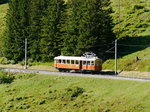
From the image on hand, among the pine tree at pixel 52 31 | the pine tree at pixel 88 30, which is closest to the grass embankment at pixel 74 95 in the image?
the pine tree at pixel 88 30

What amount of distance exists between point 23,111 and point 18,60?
32325mm

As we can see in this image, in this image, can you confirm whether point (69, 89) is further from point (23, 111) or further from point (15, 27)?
point (15, 27)

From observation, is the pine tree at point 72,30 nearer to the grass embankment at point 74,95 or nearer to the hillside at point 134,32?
the hillside at point 134,32

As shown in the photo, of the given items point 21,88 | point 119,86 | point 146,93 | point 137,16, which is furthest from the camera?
point 137,16

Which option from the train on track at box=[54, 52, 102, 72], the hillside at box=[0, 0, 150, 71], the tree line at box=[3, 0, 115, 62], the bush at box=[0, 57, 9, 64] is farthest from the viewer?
the bush at box=[0, 57, 9, 64]

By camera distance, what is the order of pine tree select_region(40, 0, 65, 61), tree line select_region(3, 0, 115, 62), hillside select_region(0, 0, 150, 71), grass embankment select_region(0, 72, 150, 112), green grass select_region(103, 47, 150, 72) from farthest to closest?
pine tree select_region(40, 0, 65, 61) < tree line select_region(3, 0, 115, 62) < hillside select_region(0, 0, 150, 71) < green grass select_region(103, 47, 150, 72) < grass embankment select_region(0, 72, 150, 112)

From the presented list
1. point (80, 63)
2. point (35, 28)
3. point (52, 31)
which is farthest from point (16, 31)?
point (80, 63)

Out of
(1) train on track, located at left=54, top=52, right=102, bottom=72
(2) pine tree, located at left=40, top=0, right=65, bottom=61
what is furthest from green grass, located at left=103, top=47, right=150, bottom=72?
(2) pine tree, located at left=40, top=0, right=65, bottom=61

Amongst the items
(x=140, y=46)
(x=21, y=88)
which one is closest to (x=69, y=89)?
(x=21, y=88)

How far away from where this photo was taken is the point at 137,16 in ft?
269

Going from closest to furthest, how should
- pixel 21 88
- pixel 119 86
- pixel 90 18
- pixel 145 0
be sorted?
pixel 119 86 < pixel 21 88 < pixel 90 18 < pixel 145 0

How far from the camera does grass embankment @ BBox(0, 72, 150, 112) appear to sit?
37188 millimetres

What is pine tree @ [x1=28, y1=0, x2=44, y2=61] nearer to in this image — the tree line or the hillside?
the tree line

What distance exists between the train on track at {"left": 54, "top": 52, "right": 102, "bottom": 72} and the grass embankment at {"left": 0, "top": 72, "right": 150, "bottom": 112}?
4889mm
